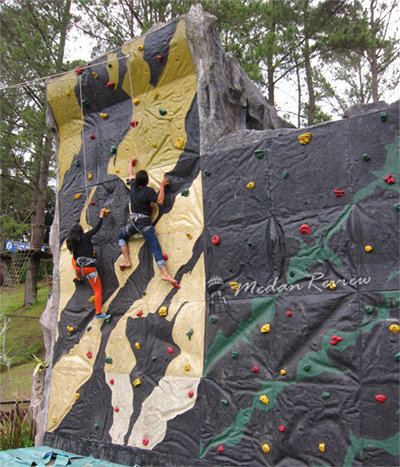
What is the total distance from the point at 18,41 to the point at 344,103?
35.1 feet

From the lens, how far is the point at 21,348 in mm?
10164

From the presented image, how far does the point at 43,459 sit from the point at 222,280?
8.84ft

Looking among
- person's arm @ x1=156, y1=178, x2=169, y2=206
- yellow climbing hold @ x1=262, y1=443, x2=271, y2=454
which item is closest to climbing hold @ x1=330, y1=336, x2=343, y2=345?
yellow climbing hold @ x1=262, y1=443, x2=271, y2=454

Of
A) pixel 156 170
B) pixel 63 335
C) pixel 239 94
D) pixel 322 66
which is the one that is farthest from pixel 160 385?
pixel 322 66

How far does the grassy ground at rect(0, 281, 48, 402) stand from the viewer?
7801 millimetres

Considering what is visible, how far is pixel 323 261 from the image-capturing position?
135 inches

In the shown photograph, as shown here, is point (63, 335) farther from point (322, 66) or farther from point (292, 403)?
point (322, 66)

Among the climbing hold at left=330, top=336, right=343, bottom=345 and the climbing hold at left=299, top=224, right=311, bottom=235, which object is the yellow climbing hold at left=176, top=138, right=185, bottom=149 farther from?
the climbing hold at left=330, top=336, right=343, bottom=345

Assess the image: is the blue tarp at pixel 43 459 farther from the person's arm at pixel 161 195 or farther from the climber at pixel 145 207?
the person's arm at pixel 161 195

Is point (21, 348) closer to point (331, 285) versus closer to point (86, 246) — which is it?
point (86, 246)

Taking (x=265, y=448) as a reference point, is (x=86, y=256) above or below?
above

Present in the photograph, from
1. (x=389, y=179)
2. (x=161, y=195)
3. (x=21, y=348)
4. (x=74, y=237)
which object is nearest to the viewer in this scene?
(x=389, y=179)

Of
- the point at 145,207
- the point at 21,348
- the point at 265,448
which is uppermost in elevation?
the point at 145,207

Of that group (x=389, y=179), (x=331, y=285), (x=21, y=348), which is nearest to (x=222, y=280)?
(x=331, y=285)
